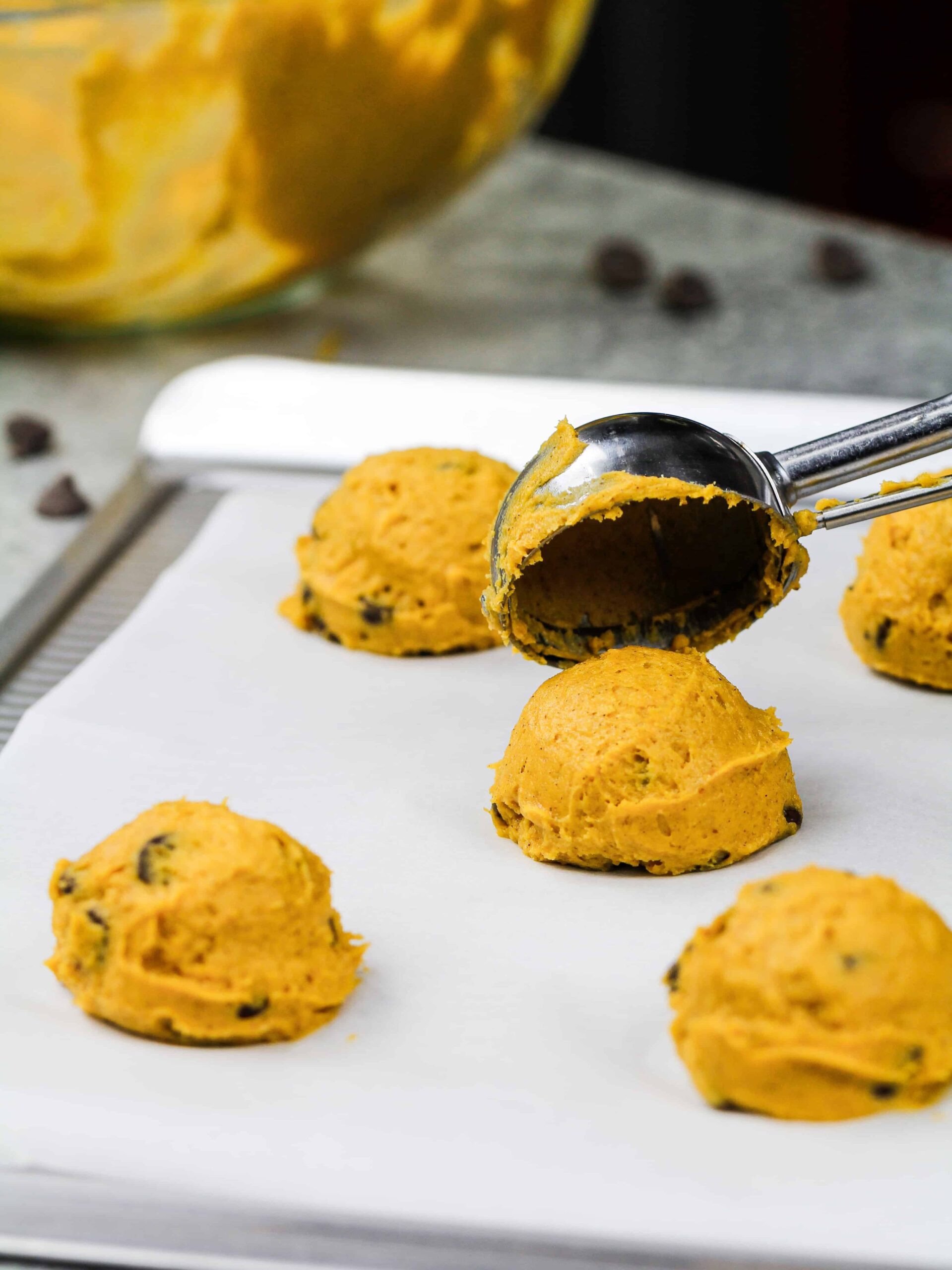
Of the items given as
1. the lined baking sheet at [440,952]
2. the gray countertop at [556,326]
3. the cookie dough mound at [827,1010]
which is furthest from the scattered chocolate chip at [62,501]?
the cookie dough mound at [827,1010]

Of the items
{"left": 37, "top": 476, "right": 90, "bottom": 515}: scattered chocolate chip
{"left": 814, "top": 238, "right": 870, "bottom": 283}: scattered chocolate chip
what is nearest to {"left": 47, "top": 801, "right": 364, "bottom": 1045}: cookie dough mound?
{"left": 37, "top": 476, "right": 90, "bottom": 515}: scattered chocolate chip

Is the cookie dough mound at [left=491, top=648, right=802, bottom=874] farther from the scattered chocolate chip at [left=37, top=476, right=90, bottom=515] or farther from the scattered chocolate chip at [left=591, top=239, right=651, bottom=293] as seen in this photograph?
the scattered chocolate chip at [left=591, top=239, right=651, bottom=293]

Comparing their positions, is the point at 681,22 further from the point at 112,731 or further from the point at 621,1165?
the point at 621,1165

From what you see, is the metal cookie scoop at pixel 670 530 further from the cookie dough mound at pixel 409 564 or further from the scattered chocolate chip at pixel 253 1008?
the scattered chocolate chip at pixel 253 1008

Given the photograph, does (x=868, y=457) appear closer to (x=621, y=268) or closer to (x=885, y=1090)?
(x=885, y=1090)

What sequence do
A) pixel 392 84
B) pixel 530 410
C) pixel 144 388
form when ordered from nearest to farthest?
pixel 530 410 < pixel 392 84 < pixel 144 388

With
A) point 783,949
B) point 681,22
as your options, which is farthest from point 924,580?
point 681,22
